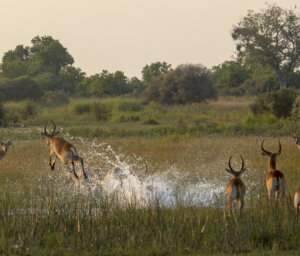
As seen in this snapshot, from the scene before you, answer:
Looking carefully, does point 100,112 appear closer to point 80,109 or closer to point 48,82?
point 80,109

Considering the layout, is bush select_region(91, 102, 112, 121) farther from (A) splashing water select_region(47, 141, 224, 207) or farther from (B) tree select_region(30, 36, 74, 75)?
A: (B) tree select_region(30, 36, 74, 75)

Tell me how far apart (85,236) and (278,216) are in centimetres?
247

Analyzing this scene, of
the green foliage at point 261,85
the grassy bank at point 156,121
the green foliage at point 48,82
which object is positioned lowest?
the grassy bank at point 156,121

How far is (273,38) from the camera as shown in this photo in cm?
5000

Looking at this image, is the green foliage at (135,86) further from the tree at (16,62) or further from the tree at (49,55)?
the tree at (16,62)

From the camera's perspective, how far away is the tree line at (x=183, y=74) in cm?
4012

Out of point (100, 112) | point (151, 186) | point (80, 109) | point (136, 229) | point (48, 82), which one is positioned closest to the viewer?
point (136, 229)

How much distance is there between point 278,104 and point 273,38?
2507 centimetres

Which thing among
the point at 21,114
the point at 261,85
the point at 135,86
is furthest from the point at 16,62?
the point at 21,114

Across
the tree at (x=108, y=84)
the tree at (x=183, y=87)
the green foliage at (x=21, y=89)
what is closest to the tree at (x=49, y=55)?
the tree at (x=108, y=84)

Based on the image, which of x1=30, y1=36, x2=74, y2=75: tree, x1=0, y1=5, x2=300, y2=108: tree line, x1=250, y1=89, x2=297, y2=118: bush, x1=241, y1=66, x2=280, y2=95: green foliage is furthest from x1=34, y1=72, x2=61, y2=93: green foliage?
x1=250, y1=89, x2=297, y2=118: bush

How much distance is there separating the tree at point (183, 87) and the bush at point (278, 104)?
1170 cm

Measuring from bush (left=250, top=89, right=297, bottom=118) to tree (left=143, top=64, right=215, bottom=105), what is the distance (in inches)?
461

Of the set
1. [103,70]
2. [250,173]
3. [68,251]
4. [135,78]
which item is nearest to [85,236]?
[68,251]
